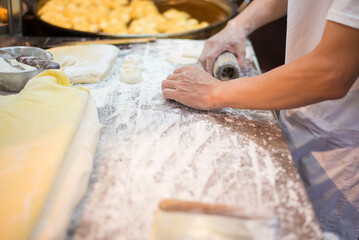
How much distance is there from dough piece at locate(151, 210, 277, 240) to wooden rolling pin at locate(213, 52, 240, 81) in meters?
0.92

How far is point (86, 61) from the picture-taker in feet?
5.57

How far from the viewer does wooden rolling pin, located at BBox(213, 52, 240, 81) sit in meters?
1.57

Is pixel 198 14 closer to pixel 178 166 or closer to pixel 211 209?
pixel 178 166

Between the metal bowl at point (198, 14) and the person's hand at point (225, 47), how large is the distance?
0.48m

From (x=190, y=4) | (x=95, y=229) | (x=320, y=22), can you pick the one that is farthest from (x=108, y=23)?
(x=95, y=229)

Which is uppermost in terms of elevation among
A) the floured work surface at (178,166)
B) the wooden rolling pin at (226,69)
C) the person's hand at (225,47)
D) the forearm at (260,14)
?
the forearm at (260,14)

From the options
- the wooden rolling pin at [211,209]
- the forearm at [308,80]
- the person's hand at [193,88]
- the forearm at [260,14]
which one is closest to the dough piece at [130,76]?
the person's hand at [193,88]

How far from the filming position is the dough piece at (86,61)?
158cm

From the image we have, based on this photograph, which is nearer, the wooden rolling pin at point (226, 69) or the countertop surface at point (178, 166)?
the countertop surface at point (178, 166)

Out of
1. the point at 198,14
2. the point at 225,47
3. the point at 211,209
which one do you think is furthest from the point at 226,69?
the point at 198,14

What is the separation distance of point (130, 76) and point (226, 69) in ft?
1.68

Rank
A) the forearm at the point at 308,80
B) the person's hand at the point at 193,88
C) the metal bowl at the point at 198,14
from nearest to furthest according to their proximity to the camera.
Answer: the forearm at the point at 308,80 → the person's hand at the point at 193,88 → the metal bowl at the point at 198,14

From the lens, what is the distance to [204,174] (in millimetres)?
1049

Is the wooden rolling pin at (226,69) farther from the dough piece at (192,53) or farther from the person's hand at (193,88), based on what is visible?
the dough piece at (192,53)
